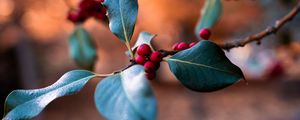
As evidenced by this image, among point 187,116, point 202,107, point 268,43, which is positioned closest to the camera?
point 268,43

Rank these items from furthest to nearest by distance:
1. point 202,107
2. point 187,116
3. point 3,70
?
point 3,70
point 187,116
point 202,107

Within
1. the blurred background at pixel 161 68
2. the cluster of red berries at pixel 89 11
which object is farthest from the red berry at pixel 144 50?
the blurred background at pixel 161 68

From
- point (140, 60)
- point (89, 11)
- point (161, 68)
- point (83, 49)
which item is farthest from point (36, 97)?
point (161, 68)

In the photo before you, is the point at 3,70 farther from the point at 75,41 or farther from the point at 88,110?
the point at 75,41

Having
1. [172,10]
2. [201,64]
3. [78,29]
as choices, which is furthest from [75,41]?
[172,10]

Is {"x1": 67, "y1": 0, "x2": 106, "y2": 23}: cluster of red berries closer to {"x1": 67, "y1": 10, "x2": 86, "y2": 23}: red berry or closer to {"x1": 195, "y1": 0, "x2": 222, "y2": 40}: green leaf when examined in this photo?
{"x1": 67, "y1": 10, "x2": 86, "y2": 23}: red berry

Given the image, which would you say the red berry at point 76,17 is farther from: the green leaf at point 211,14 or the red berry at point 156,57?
the red berry at point 156,57

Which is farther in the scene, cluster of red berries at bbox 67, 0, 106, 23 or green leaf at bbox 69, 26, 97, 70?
green leaf at bbox 69, 26, 97, 70

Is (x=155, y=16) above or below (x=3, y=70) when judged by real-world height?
above

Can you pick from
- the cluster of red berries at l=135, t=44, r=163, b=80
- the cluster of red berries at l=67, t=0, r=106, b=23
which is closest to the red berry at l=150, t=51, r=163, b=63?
the cluster of red berries at l=135, t=44, r=163, b=80
